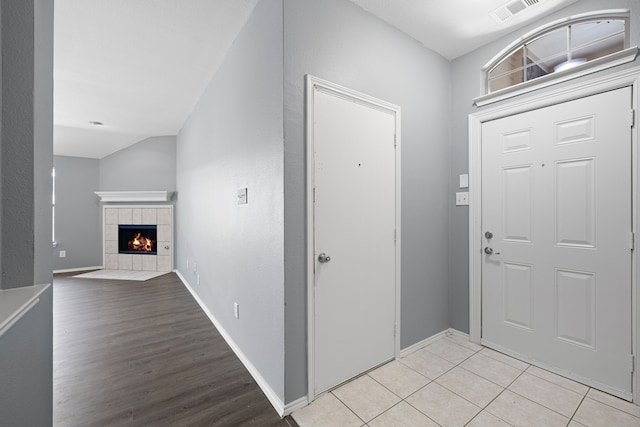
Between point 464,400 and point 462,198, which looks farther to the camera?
point 462,198

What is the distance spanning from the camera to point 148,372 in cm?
208

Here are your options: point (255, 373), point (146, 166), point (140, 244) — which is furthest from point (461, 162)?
point (140, 244)

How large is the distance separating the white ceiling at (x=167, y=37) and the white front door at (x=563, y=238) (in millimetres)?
850

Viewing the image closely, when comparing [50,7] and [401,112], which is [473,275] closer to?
[401,112]

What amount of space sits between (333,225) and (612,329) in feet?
6.60

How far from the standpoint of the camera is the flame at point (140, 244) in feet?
19.0

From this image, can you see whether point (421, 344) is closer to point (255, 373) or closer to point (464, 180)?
point (255, 373)

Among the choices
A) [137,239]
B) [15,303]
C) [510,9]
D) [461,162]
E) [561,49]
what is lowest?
[137,239]

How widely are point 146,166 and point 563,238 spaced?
6.89m

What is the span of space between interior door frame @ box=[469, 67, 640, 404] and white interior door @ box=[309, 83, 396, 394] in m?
0.86

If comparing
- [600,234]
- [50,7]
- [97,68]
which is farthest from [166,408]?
[97,68]

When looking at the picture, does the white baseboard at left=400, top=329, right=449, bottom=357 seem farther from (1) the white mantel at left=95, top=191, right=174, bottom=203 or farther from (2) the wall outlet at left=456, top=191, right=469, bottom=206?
(1) the white mantel at left=95, top=191, right=174, bottom=203

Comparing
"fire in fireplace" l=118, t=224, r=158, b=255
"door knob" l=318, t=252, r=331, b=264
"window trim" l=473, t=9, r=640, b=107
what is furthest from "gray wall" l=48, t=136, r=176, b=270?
"window trim" l=473, t=9, r=640, b=107

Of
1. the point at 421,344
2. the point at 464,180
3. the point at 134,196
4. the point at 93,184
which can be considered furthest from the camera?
the point at 93,184
